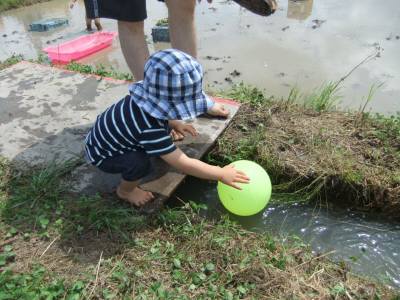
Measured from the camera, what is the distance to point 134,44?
107 inches

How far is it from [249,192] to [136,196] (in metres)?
0.69

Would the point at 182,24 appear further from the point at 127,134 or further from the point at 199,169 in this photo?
the point at 199,169

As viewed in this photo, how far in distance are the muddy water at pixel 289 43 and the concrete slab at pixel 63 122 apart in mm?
1443

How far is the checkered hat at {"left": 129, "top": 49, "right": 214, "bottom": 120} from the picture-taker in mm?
1781

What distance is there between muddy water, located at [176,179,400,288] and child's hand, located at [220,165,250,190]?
54 cm

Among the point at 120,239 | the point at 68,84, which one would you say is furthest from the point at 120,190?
the point at 68,84

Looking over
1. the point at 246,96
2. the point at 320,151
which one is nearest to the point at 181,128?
the point at 320,151

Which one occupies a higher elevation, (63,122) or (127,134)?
(127,134)

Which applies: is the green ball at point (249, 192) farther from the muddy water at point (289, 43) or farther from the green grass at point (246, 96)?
the muddy water at point (289, 43)

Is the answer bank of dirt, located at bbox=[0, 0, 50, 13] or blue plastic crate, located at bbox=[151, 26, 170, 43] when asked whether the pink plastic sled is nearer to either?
blue plastic crate, located at bbox=[151, 26, 170, 43]

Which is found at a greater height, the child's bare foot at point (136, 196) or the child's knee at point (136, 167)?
the child's knee at point (136, 167)

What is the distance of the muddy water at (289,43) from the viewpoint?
430cm

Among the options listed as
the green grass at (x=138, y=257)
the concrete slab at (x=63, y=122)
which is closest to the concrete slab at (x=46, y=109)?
the concrete slab at (x=63, y=122)

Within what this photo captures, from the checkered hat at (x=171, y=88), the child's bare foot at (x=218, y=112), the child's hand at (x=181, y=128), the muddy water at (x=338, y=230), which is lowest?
the muddy water at (x=338, y=230)
